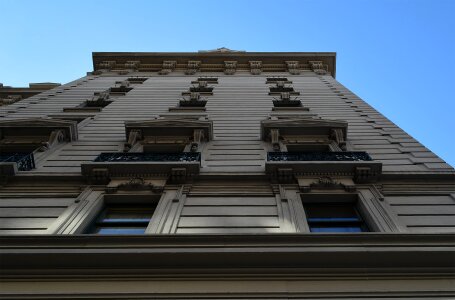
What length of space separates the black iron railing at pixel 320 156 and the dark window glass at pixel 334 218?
191cm

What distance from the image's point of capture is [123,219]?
1025cm

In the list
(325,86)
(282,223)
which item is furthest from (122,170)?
(325,86)

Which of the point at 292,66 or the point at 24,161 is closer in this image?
the point at 24,161

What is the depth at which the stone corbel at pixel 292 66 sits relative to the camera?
3397cm

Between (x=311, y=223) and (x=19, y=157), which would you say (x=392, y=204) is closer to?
(x=311, y=223)

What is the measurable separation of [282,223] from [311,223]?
102 centimetres

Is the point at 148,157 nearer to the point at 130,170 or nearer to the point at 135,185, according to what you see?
the point at 130,170

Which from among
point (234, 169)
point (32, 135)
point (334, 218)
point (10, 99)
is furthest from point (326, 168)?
point (10, 99)

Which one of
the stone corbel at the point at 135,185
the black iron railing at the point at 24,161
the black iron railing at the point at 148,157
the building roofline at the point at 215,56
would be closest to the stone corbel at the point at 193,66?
the building roofline at the point at 215,56

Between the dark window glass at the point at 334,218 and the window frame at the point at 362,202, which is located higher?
the window frame at the point at 362,202

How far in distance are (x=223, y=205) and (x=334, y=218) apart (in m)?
2.85

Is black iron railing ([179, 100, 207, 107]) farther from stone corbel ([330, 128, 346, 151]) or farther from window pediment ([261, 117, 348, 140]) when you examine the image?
stone corbel ([330, 128, 346, 151])

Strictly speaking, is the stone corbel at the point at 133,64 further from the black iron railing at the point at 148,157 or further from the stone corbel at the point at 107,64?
the black iron railing at the point at 148,157

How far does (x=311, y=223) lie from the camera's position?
975cm
